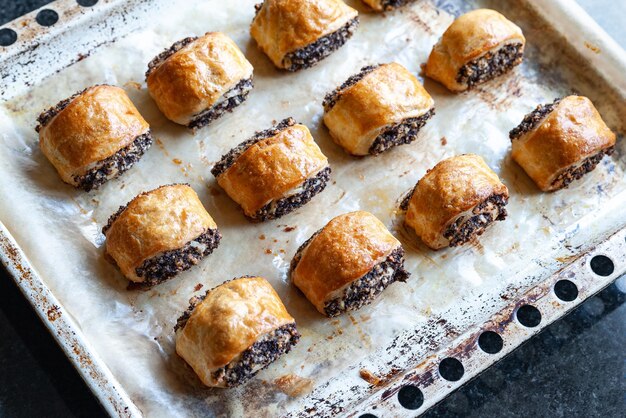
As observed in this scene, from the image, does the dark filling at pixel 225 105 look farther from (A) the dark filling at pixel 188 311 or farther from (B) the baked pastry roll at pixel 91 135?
(A) the dark filling at pixel 188 311

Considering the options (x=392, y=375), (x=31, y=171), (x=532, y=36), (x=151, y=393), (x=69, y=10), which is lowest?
(x=392, y=375)

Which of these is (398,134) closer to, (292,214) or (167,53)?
(292,214)

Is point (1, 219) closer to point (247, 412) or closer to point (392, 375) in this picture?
point (247, 412)

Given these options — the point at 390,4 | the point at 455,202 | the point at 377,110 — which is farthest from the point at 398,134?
the point at 390,4

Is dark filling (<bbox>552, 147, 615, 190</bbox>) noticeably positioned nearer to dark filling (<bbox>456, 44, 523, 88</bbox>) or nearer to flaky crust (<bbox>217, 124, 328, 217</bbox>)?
dark filling (<bbox>456, 44, 523, 88</bbox>)

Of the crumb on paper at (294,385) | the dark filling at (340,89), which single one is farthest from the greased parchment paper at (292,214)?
the dark filling at (340,89)

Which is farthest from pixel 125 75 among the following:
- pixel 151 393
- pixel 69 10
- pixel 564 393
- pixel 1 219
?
pixel 564 393

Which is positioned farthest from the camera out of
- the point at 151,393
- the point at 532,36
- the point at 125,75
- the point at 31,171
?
the point at 532,36
